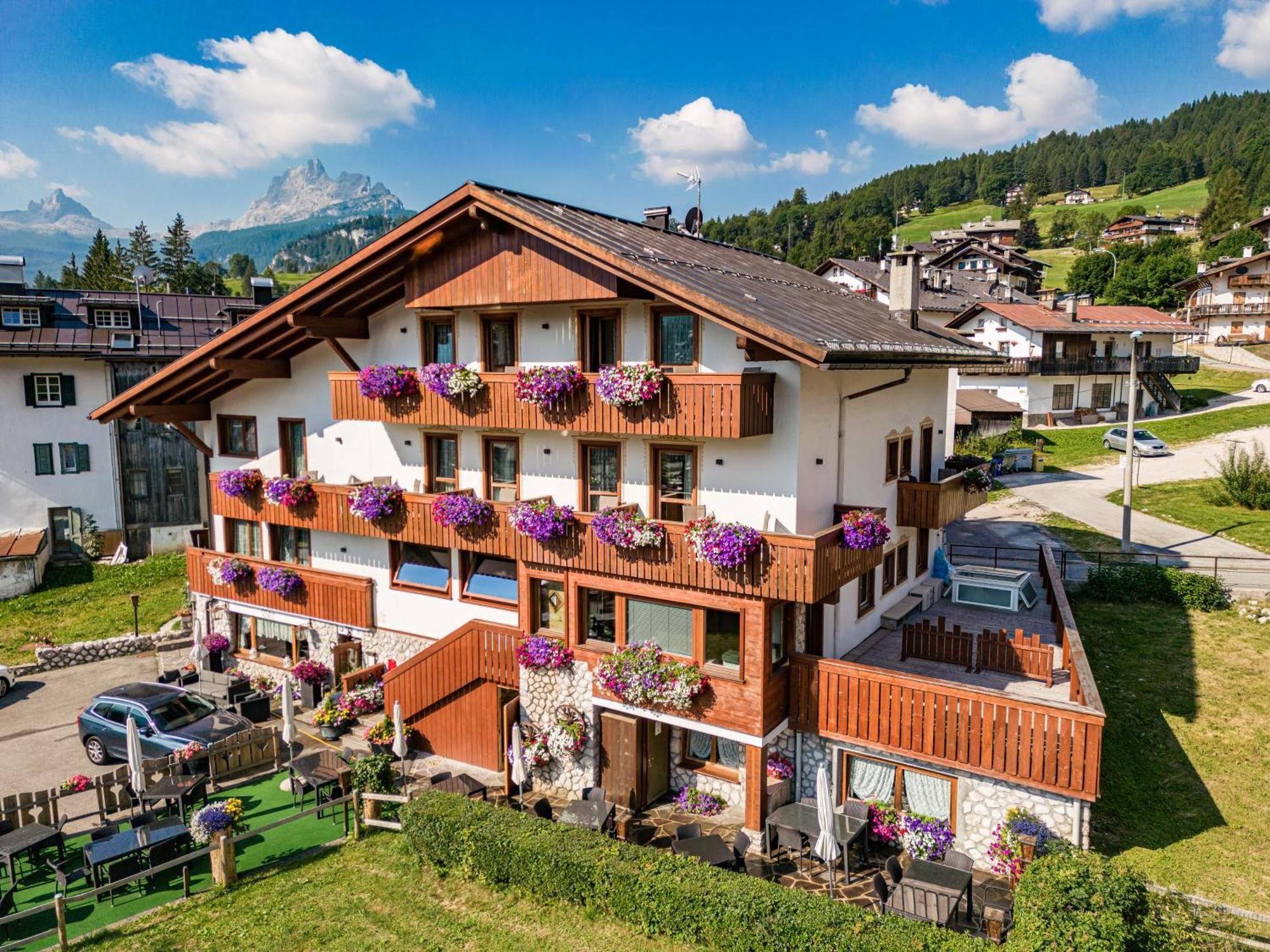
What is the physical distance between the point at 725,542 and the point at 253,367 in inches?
561

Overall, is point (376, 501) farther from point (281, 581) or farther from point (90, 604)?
point (90, 604)

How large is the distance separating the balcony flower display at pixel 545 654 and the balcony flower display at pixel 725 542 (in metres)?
3.98

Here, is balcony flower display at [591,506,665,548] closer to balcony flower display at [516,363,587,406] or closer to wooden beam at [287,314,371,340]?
balcony flower display at [516,363,587,406]

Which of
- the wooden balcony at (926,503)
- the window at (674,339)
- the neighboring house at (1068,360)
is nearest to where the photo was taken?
the window at (674,339)

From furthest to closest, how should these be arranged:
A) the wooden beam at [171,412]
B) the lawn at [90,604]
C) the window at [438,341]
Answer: the lawn at [90,604], the wooden beam at [171,412], the window at [438,341]

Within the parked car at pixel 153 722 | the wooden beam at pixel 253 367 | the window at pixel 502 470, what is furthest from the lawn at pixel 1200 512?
the parked car at pixel 153 722

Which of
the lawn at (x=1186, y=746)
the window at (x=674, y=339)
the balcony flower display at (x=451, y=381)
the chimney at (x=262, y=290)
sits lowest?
the lawn at (x=1186, y=746)

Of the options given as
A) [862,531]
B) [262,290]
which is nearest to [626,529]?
[862,531]

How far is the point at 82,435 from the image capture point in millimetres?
33906

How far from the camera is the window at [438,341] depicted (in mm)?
17828

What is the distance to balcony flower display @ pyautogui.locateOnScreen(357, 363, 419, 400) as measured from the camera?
57.0ft

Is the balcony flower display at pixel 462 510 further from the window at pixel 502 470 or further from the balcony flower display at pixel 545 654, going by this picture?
the balcony flower display at pixel 545 654

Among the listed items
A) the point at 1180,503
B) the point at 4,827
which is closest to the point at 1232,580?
the point at 1180,503

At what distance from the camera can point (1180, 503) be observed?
34.6 metres
